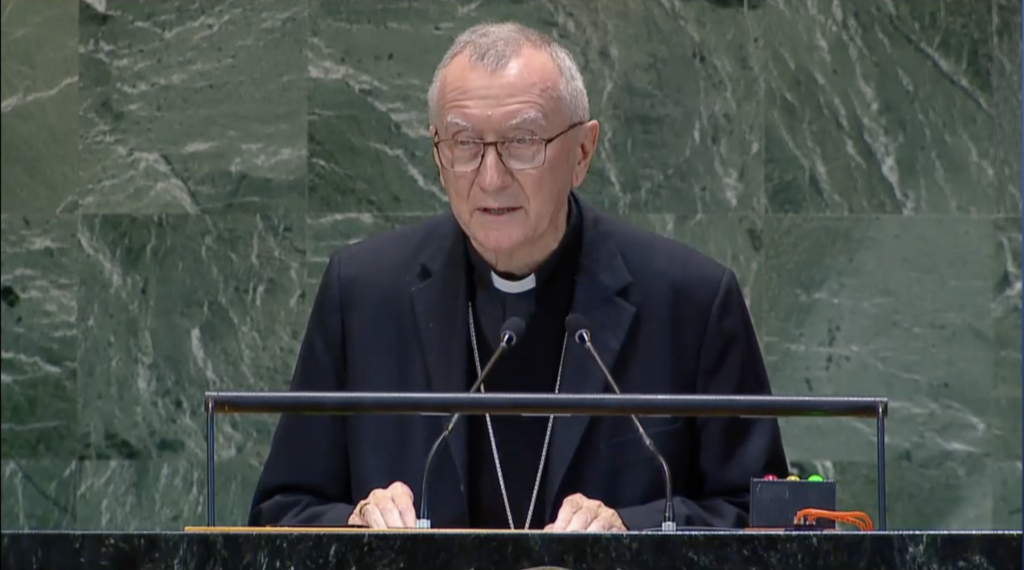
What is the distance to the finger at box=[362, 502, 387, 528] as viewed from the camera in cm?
348

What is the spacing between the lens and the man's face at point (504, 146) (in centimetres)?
407

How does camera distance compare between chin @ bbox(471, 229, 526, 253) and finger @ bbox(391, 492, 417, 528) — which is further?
chin @ bbox(471, 229, 526, 253)

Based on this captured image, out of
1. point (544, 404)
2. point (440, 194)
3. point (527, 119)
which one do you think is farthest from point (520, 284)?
point (440, 194)

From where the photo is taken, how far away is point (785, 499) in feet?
10.3

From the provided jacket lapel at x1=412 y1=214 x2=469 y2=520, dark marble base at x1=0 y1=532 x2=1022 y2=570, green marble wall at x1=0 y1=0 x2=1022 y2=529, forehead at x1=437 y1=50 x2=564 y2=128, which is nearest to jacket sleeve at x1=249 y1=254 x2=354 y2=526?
jacket lapel at x1=412 y1=214 x2=469 y2=520

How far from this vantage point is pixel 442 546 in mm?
2529

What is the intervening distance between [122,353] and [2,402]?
452 mm

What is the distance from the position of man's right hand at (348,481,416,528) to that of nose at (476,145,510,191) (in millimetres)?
762

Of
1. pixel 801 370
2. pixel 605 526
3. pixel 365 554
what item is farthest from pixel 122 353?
pixel 365 554

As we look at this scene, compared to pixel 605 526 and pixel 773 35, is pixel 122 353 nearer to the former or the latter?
pixel 773 35

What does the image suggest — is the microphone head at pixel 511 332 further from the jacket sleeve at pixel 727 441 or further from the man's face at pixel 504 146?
the man's face at pixel 504 146

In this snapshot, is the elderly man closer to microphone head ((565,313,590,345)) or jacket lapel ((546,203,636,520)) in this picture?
jacket lapel ((546,203,636,520))

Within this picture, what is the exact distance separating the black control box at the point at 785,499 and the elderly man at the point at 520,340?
673 mm

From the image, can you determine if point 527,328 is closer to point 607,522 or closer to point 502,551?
point 607,522
